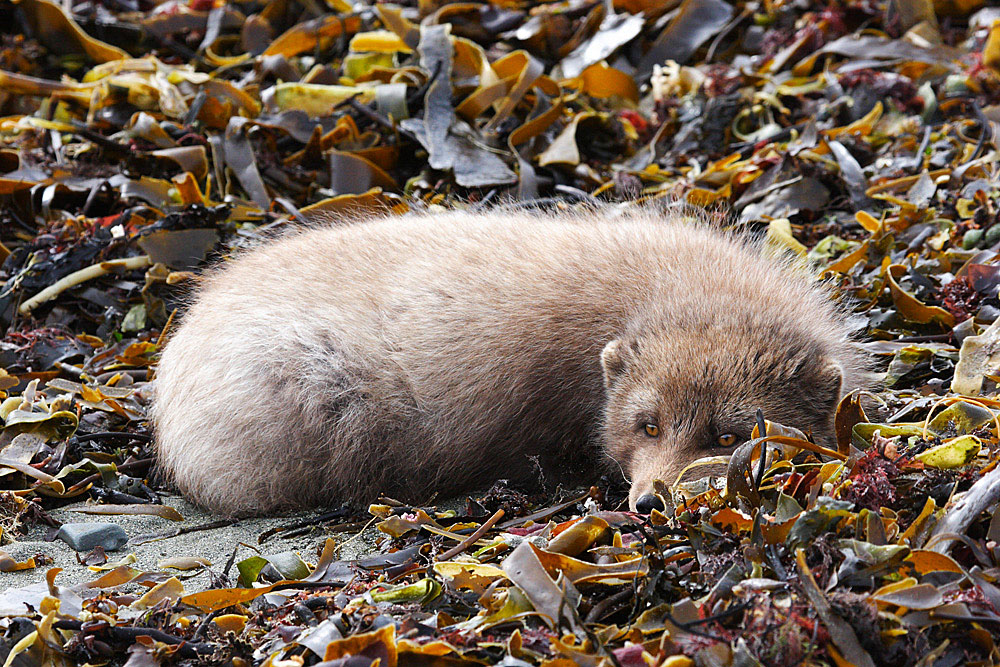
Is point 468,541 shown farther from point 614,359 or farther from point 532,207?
point 532,207

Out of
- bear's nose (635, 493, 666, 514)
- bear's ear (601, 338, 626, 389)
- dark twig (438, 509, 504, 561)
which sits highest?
bear's ear (601, 338, 626, 389)

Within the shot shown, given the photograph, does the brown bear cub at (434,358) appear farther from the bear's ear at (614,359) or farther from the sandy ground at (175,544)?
the sandy ground at (175,544)

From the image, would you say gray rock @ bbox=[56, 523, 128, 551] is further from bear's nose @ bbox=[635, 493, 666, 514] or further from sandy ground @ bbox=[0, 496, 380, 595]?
bear's nose @ bbox=[635, 493, 666, 514]

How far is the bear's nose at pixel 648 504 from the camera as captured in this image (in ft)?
10.2

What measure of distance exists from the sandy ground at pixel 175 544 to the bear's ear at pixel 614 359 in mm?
1117

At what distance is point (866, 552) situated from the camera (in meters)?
2.47

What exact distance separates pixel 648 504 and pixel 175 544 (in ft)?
6.15

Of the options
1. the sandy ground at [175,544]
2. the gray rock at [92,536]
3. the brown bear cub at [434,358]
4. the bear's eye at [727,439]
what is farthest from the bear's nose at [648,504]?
the gray rock at [92,536]

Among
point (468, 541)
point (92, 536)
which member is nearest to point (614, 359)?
point (468, 541)

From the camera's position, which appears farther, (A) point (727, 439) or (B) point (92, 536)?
(B) point (92, 536)

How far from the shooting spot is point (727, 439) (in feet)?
11.3

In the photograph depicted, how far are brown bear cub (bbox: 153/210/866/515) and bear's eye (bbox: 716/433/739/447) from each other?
0.46 m

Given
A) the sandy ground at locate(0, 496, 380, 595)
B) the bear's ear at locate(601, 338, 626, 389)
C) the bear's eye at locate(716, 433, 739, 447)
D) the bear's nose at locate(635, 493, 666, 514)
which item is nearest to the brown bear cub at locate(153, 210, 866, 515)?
the bear's ear at locate(601, 338, 626, 389)

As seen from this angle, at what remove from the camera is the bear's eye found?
345 cm
